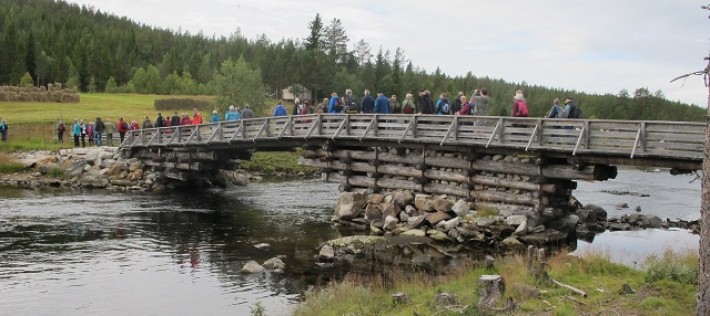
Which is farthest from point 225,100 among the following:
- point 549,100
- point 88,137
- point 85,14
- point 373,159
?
point 85,14

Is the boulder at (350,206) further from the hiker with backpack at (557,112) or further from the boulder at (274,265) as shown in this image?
the boulder at (274,265)

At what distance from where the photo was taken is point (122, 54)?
403 ft

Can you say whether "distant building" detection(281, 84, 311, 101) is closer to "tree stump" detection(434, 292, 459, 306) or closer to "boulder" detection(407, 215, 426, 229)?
"boulder" detection(407, 215, 426, 229)

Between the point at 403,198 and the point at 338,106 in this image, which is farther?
the point at 338,106

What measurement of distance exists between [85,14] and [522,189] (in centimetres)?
19771

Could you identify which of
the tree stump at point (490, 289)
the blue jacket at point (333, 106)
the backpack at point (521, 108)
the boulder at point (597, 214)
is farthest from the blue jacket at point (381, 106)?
the tree stump at point (490, 289)

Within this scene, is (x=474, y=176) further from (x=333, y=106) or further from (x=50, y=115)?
(x=50, y=115)

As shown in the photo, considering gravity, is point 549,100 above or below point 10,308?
above

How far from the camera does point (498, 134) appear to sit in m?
23.1

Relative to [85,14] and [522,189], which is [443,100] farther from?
[85,14]

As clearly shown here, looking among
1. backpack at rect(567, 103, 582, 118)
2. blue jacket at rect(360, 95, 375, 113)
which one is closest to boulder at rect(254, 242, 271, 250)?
blue jacket at rect(360, 95, 375, 113)

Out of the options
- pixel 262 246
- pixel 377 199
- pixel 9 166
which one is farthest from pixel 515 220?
pixel 9 166

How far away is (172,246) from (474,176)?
10858 mm

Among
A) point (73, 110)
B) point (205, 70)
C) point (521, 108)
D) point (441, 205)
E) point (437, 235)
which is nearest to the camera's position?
point (437, 235)
